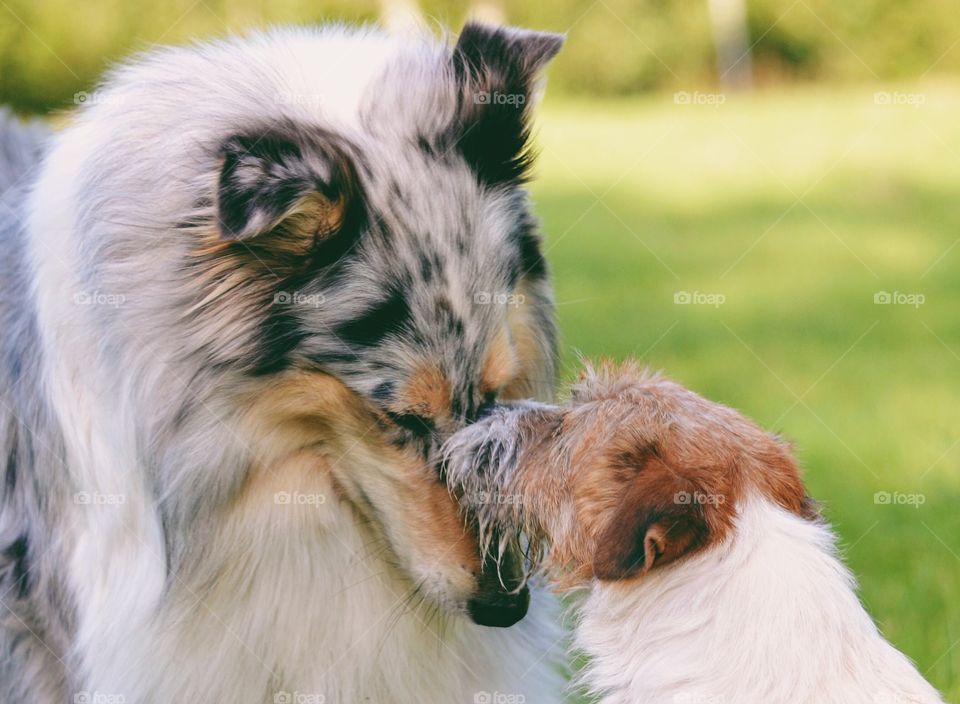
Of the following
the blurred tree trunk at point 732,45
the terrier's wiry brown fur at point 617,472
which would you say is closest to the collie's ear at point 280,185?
the terrier's wiry brown fur at point 617,472

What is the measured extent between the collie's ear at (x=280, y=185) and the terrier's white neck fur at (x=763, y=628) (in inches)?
53.0

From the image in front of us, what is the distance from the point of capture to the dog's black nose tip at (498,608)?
371cm

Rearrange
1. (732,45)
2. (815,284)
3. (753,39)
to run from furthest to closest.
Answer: (753,39), (732,45), (815,284)

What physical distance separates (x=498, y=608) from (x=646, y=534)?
1027 mm

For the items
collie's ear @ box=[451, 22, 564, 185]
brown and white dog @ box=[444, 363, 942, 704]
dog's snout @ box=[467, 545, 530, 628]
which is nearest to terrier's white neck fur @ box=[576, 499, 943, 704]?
brown and white dog @ box=[444, 363, 942, 704]

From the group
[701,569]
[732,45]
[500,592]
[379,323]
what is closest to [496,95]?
[379,323]

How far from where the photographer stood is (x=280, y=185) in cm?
322

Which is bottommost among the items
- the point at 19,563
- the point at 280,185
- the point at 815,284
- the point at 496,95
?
the point at 815,284

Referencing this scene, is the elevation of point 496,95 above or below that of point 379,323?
above

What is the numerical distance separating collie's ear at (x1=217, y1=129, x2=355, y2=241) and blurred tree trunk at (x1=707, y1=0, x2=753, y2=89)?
2223 cm

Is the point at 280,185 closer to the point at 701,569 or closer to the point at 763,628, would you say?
the point at 701,569

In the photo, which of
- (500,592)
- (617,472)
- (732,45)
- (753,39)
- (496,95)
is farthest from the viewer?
(753,39)

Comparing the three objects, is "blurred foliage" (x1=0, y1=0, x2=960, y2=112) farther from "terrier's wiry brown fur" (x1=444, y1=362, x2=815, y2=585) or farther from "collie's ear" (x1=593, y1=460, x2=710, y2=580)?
"collie's ear" (x1=593, y1=460, x2=710, y2=580)

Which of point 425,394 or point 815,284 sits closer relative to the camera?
point 425,394
